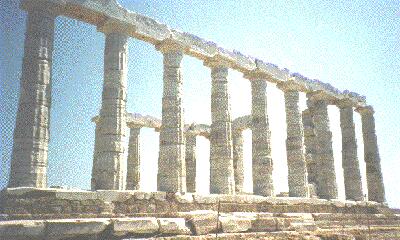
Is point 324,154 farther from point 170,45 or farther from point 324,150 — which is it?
point 170,45

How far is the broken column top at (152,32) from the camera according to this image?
1234cm

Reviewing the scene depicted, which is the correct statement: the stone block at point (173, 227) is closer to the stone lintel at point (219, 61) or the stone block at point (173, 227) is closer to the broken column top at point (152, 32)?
the broken column top at point (152, 32)

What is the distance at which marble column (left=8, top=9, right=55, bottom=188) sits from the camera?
423 inches

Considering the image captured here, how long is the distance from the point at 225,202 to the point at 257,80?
7036 mm

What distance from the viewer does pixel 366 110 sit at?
933 inches

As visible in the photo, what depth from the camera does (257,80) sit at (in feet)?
59.8

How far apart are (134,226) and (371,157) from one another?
19.5 m

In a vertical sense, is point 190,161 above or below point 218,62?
below

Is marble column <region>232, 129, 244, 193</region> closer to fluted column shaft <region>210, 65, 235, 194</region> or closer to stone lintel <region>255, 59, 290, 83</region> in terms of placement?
stone lintel <region>255, 59, 290, 83</region>

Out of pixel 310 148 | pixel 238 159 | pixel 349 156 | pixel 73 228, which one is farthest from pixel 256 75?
pixel 73 228

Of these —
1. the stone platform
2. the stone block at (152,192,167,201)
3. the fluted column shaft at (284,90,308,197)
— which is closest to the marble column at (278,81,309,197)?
the fluted column shaft at (284,90,308,197)

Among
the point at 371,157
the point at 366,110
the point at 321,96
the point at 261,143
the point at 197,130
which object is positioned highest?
the point at 321,96

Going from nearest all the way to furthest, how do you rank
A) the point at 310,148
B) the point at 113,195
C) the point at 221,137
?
the point at 113,195, the point at 221,137, the point at 310,148

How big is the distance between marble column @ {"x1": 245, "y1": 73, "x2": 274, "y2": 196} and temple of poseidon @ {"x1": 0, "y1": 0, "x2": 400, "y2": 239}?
0.05 meters
